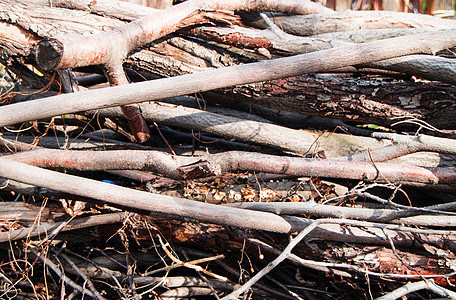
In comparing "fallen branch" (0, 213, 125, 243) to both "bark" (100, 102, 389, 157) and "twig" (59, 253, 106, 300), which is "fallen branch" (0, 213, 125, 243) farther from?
"bark" (100, 102, 389, 157)

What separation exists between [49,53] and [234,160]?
87 centimetres

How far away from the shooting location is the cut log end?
52.7 inches

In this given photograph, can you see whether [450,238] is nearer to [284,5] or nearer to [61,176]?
[284,5]

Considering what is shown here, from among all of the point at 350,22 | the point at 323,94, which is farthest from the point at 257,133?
the point at 350,22

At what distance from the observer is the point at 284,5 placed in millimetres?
2145

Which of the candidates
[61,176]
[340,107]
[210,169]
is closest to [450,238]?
[340,107]

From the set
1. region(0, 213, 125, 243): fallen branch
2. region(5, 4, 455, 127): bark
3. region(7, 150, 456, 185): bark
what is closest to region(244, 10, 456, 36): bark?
region(5, 4, 455, 127): bark

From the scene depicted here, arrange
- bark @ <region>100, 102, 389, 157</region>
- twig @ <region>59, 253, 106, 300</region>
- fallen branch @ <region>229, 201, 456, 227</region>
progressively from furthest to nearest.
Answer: bark @ <region>100, 102, 389, 157</region>
twig @ <region>59, 253, 106, 300</region>
fallen branch @ <region>229, 201, 456, 227</region>

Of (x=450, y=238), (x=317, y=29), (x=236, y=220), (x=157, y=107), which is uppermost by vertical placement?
(x=317, y=29)

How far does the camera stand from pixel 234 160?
1.51 metres

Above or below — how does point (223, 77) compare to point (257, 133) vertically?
above

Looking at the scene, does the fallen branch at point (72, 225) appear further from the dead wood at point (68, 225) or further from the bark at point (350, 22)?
the bark at point (350, 22)

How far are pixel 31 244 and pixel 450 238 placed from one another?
2.05 meters

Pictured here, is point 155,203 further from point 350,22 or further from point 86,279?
point 350,22
